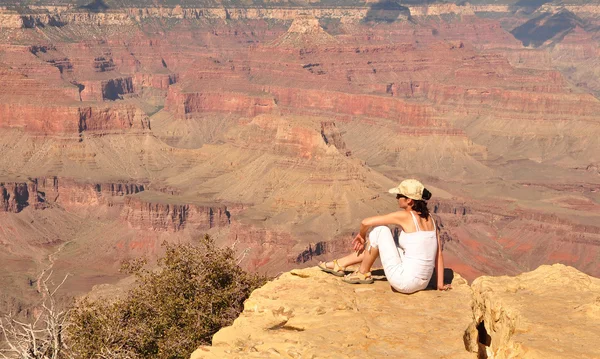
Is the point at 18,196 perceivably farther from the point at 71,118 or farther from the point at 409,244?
the point at 409,244

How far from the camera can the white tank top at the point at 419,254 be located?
78.1 feet

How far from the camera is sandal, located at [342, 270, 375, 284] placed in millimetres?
24781

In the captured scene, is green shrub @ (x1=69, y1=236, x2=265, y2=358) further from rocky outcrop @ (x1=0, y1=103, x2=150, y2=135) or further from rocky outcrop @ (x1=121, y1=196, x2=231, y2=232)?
rocky outcrop @ (x1=0, y1=103, x2=150, y2=135)

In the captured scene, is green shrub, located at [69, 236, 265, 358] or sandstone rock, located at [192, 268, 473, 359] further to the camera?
green shrub, located at [69, 236, 265, 358]

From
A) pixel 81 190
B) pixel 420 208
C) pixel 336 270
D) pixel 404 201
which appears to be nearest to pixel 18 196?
pixel 81 190

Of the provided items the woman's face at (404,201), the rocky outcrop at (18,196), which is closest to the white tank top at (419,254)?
the woman's face at (404,201)

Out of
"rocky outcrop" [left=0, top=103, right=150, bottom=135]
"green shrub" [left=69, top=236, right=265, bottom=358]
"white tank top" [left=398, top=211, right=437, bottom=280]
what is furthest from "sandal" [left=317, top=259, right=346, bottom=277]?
"rocky outcrop" [left=0, top=103, right=150, bottom=135]

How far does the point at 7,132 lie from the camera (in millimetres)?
173500

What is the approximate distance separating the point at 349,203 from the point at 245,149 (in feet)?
108

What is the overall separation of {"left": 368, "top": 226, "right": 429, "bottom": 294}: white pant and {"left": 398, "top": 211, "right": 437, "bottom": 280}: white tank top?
13 cm

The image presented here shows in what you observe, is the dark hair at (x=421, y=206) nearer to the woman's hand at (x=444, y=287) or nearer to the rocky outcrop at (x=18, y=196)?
the woman's hand at (x=444, y=287)

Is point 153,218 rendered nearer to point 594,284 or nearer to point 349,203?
point 349,203

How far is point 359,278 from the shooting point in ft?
82.7

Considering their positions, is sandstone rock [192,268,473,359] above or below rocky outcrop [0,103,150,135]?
above
